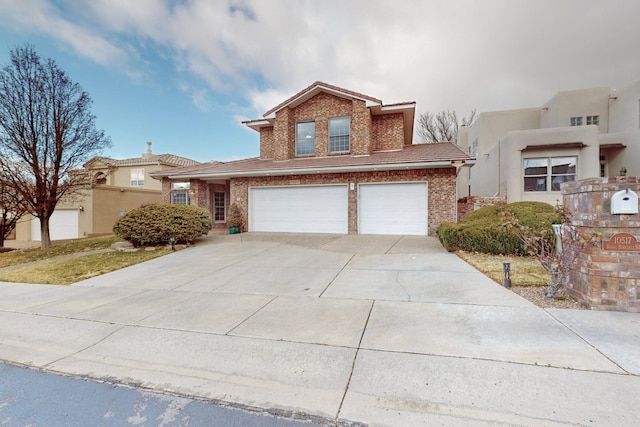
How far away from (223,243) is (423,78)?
17.9 m

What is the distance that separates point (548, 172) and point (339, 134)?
450 inches

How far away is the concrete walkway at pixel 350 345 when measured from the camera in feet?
7.68

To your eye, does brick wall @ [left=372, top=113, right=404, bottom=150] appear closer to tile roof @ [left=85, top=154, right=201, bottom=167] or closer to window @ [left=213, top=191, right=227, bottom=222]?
window @ [left=213, top=191, right=227, bottom=222]

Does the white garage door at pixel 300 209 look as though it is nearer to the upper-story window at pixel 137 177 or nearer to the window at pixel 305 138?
the window at pixel 305 138

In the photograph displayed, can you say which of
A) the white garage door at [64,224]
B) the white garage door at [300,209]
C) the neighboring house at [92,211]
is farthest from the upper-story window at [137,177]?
the white garage door at [300,209]

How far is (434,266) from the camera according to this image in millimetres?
6930

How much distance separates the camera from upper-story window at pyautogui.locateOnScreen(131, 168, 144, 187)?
27.5 metres

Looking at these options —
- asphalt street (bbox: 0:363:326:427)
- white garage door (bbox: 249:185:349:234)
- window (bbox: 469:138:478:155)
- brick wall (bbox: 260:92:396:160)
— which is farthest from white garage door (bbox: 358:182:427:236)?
window (bbox: 469:138:478:155)

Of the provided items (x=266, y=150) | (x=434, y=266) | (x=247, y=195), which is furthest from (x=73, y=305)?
(x=266, y=150)

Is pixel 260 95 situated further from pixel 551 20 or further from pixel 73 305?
pixel 73 305

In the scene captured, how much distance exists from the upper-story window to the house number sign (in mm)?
31875

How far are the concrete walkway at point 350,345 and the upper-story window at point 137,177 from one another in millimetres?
24004

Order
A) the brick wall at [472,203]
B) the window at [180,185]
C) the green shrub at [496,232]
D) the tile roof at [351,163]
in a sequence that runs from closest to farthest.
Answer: the green shrub at [496,232] → the tile roof at [351,163] → the brick wall at [472,203] → the window at [180,185]

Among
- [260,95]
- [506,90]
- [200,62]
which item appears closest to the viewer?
[200,62]
